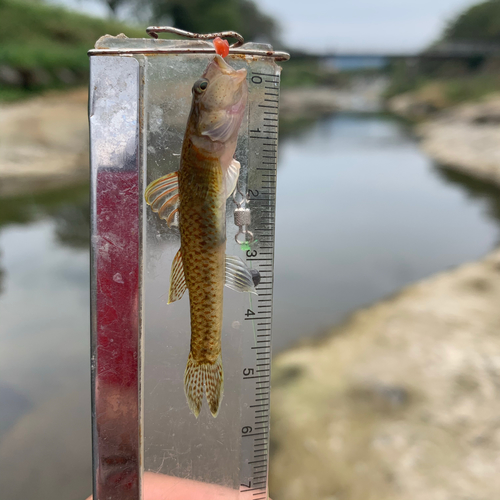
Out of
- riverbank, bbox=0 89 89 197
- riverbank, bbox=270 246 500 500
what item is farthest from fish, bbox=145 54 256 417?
riverbank, bbox=0 89 89 197

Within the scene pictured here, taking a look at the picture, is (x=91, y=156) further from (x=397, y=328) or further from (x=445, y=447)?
(x=397, y=328)

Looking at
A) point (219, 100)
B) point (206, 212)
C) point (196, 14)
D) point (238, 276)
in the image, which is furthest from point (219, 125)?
point (196, 14)


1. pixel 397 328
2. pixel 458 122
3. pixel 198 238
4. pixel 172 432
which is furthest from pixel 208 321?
pixel 458 122

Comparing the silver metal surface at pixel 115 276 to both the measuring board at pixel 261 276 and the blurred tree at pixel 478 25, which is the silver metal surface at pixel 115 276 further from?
the blurred tree at pixel 478 25

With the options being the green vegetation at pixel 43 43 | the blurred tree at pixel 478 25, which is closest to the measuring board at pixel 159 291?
the green vegetation at pixel 43 43

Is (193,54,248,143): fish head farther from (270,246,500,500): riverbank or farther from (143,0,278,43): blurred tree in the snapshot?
(143,0,278,43): blurred tree

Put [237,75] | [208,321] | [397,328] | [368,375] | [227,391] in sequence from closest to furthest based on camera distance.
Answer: [237,75], [208,321], [227,391], [368,375], [397,328]

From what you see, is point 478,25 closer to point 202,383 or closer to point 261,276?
point 261,276

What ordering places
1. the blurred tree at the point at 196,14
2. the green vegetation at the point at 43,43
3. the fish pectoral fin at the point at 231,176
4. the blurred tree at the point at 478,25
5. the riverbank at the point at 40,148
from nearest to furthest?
the fish pectoral fin at the point at 231,176, the riverbank at the point at 40,148, the green vegetation at the point at 43,43, the blurred tree at the point at 196,14, the blurred tree at the point at 478,25
